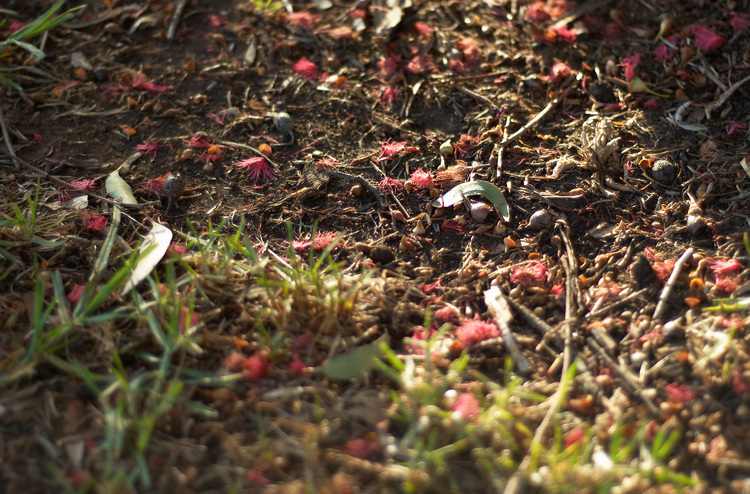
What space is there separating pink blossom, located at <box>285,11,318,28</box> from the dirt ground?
3 cm

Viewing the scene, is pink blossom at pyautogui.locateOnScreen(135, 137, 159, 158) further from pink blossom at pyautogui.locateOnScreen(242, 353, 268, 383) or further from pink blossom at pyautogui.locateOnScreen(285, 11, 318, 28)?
pink blossom at pyautogui.locateOnScreen(242, 353, 268, 383)

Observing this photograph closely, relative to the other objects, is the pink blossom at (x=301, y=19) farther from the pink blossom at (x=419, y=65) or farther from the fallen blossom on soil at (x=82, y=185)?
the fallen blossom on soil at (x=82, y=185)

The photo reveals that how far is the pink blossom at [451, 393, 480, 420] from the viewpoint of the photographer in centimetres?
144

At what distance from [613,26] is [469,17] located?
0.59 m

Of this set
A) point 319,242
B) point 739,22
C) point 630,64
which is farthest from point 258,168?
point 739,22

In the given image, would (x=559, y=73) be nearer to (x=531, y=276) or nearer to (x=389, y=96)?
(x=389, y=96)

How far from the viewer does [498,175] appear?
81.5 inches

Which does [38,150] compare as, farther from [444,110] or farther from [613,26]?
[613,26]

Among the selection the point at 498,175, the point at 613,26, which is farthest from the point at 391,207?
the point at 613,26

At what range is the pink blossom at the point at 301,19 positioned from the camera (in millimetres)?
2631

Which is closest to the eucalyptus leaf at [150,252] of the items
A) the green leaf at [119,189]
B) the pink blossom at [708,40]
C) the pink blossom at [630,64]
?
the green leaf at [119,189]

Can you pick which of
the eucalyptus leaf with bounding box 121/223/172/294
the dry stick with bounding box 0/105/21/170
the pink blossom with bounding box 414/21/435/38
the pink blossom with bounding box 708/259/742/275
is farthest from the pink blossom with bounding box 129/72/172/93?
the pink blossom with bounding box 708/259/742/275

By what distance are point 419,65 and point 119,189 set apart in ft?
4.04

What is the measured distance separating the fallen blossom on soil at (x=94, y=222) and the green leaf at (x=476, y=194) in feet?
3.47
